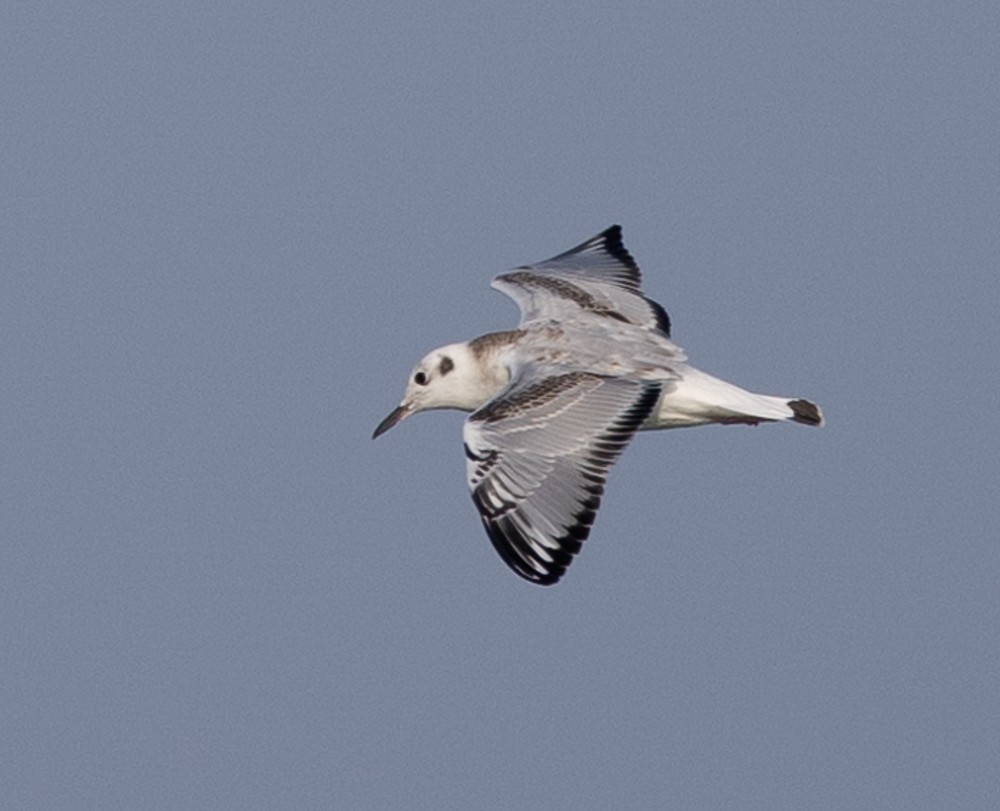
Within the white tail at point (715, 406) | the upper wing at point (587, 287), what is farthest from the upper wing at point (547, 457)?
the upper wing at point (587, 287)

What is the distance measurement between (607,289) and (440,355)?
1.69 meters

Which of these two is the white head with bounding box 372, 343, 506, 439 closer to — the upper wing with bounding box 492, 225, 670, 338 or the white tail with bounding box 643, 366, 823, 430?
the upper wing with bounding box 492, 225, 670, 338

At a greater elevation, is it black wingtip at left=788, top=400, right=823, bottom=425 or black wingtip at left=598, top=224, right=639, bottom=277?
black wingtip at left=598, top=224, right=639, bottom=277

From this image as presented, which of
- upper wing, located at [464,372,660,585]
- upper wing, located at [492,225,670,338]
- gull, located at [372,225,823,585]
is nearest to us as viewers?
upper wing, located at [464,372,660,585]

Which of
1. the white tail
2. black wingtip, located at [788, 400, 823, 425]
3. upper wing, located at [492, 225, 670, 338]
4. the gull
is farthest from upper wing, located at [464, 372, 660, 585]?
upper wing, located at [492, 225, 670, 338]

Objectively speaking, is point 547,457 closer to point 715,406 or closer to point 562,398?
point 562,398

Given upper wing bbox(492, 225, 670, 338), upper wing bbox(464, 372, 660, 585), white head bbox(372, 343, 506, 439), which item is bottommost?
upper wing bbox(464, 372, 660, 585)

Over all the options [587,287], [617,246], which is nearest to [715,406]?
[587,287]

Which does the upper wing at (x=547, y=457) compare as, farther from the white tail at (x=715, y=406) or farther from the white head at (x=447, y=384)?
the white head at (x=447, y=384)

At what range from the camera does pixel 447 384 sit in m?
16.9

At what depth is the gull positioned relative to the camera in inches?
557

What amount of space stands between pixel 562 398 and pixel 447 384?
1.94 m

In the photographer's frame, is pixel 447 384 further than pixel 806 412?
Yes

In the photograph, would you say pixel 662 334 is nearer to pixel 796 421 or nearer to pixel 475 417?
pixel 796 421
